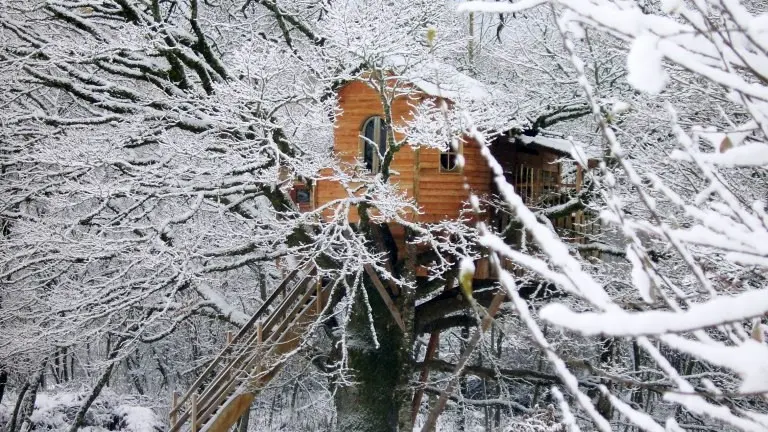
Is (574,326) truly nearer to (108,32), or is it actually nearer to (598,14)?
(598,14)

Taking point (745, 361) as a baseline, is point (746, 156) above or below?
above

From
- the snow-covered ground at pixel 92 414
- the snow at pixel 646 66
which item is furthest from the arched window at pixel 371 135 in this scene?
the snow-covered ground at pixel 92 414

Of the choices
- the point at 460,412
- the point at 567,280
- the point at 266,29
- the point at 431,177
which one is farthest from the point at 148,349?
the point at 567,280

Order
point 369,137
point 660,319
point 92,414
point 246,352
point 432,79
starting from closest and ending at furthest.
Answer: point 660,319
point 432,79
point 246,352
point 369,137
point 92,414

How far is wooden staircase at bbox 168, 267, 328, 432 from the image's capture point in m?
8.70

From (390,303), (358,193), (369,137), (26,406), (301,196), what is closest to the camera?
A: (358,193)

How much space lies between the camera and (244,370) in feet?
28.9

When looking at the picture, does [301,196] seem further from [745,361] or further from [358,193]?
[745,361]

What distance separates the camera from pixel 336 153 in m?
9.66

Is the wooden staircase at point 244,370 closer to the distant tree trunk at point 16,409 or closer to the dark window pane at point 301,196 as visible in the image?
the dark window pane at point 301,196

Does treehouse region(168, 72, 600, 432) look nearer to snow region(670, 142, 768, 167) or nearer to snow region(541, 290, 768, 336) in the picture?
snow region(670, 142, 768, 167)

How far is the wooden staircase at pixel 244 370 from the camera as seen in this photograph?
870 centimetres

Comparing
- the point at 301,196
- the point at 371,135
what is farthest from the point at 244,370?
the point at 301,196

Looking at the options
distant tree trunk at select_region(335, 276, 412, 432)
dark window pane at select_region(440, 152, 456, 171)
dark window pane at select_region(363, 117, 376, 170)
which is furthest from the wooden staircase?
dark window pane at select_region(440, 152, 456, 171)
